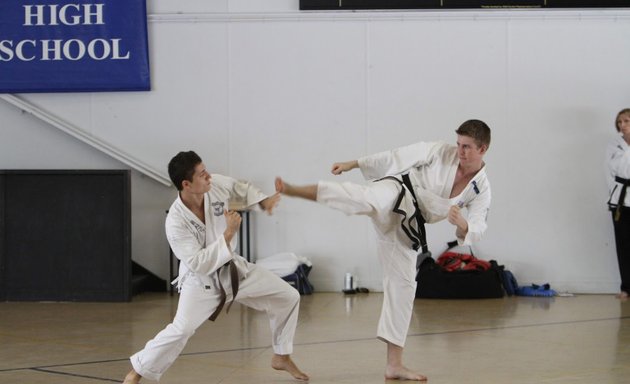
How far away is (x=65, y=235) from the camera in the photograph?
808 centimetres

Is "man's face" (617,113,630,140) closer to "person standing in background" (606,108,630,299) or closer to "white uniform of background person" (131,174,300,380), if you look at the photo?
"person standing in background" (606,108,630,299)

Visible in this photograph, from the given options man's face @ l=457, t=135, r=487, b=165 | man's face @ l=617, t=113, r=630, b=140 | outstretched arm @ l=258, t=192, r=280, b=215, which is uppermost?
man's face @ l=617, t=113, r=630, b=140

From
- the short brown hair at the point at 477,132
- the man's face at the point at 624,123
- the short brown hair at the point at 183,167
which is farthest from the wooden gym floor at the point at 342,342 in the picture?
the man's face at the point at 624,123

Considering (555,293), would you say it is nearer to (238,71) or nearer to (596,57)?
(596,57)

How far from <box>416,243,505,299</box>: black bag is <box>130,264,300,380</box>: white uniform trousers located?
3.66 meters

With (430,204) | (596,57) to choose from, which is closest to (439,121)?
(596,57)

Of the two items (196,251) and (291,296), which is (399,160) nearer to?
(291,296)

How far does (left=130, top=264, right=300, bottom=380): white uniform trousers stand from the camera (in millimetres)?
4168

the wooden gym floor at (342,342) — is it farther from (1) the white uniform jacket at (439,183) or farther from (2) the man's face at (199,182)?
(2) the man's face at (199,182)

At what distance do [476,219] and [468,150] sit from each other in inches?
14.4

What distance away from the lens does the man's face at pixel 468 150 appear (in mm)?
4500

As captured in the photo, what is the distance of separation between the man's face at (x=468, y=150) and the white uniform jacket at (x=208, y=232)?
1047 millimetres

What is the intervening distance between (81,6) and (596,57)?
201 inches

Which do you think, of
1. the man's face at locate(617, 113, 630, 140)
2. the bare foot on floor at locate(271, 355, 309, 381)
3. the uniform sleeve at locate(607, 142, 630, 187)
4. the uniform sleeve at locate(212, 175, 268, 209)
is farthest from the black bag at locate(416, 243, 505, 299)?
the uniform sleeve at locate(212, 175, 268, 209)
